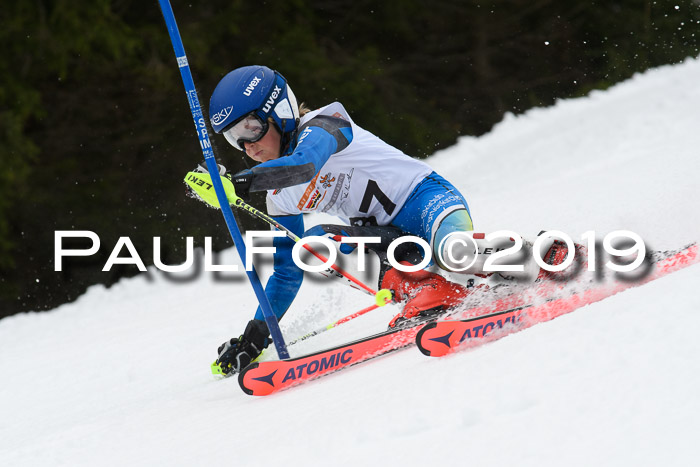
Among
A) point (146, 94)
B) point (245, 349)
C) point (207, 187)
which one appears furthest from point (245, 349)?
point (146, 94)

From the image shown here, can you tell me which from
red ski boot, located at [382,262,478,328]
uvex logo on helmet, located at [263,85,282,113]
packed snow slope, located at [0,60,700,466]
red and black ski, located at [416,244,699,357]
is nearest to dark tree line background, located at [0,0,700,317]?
packed snow slope, located at [0,60,700,466]

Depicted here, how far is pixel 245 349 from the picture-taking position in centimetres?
335

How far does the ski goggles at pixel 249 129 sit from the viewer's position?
2.88 m

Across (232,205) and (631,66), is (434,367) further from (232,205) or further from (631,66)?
(631,66)

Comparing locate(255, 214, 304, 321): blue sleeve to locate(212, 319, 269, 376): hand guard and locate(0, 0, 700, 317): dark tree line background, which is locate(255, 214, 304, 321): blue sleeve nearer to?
locate(212, 319, 269, 376): hand guard

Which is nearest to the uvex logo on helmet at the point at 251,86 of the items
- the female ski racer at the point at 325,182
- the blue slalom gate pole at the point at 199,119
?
the female ski racer at the point at 325,182

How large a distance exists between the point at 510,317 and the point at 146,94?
23.3ft

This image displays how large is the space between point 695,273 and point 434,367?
856mm

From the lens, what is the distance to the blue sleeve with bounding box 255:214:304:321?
11.2 feet

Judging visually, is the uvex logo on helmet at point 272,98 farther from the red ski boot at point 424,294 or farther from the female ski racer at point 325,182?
the red ski boot at point 424,294

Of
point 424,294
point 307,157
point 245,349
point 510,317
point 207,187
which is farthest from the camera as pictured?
point 245,349

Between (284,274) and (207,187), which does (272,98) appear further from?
(284,274)

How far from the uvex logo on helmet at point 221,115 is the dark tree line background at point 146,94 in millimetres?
5825

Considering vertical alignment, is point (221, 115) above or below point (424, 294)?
above
